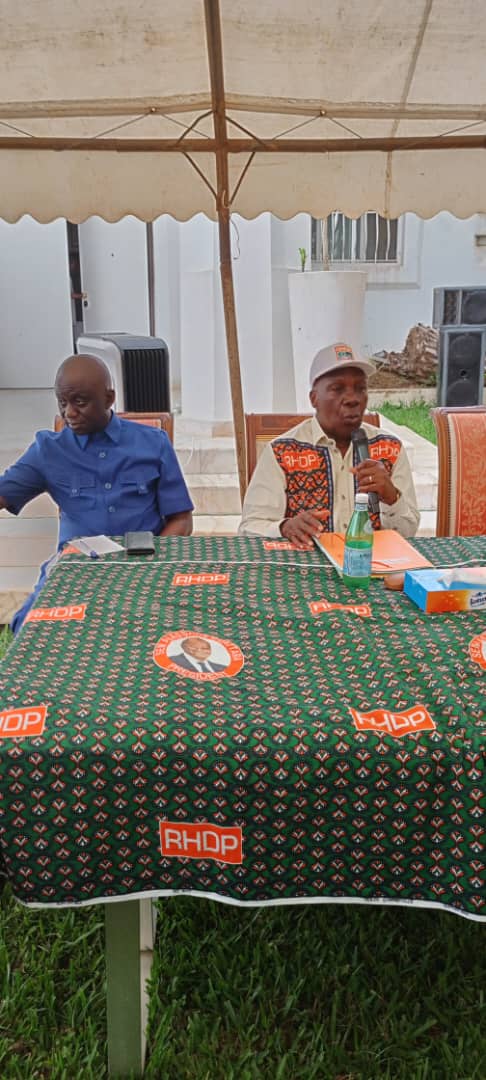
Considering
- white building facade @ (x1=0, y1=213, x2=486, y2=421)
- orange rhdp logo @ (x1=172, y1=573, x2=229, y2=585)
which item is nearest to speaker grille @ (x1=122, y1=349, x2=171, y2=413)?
white building facade @ (x1=0, y1=213, x2=486, y2=421)

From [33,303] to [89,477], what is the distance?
8971 millimetres

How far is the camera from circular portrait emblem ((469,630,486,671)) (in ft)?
4.64

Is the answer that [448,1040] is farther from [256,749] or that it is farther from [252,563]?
[252,563]

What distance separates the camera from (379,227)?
13.0m

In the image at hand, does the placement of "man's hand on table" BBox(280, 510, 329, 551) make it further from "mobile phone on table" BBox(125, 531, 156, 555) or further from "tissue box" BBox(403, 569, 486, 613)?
"tissue box" BBox(403, 569, 486, 613)

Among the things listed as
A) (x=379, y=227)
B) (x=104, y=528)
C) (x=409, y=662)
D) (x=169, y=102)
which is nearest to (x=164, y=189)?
(x=169, y=102)

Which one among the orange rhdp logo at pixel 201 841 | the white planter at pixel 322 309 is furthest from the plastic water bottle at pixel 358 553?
the white planter at pixel 322 309

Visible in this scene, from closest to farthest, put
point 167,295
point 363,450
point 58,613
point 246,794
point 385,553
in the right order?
point 246,794 < point 58,613 < point 385,553 < point 363,450 < point 167,295

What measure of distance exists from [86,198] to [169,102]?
1.96ft

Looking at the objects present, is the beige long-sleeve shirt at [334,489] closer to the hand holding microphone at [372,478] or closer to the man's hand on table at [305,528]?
the hand holding microphone at [372,478]

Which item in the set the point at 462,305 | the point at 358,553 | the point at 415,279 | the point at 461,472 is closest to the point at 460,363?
the point at 462,305

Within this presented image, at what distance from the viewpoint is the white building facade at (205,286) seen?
7.12 m

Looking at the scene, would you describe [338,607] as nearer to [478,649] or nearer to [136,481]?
[478,649]

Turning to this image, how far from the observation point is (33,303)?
10703 millimetres
